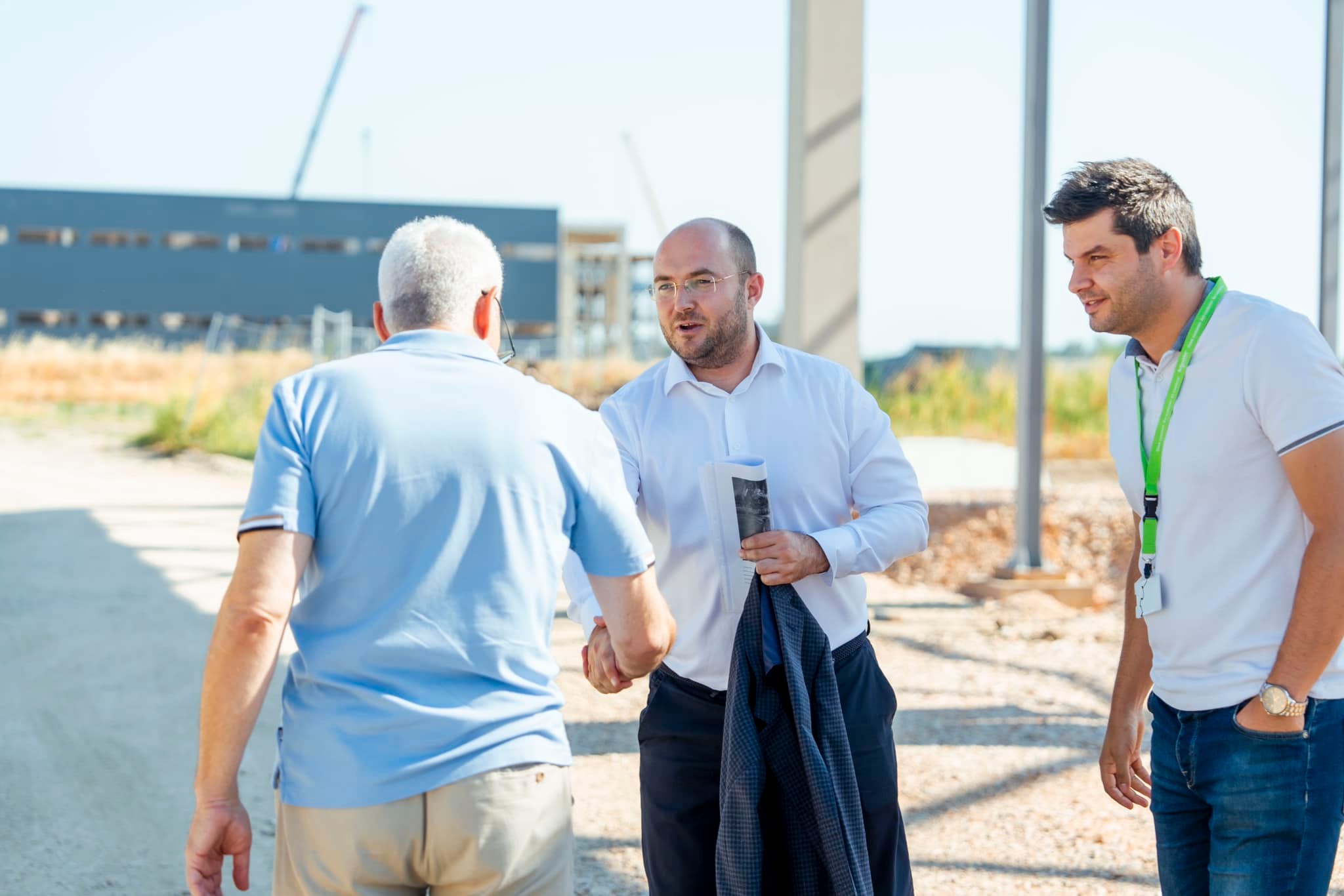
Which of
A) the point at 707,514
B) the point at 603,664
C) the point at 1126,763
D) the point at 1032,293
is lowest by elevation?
the point at 1126,763

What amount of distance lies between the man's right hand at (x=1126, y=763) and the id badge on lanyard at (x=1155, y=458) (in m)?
0.32

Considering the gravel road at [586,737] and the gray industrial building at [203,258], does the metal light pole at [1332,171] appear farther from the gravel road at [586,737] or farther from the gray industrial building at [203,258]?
the gray industrial building at [203,258]

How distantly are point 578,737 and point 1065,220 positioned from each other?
4.01 m

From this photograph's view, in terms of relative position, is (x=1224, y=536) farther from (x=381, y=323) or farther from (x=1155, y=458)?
(x=381, y=323)

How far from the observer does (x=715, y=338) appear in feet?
9.44

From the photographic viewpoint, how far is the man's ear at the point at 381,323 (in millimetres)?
2197

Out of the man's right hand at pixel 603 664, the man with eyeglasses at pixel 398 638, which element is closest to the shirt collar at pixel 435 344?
the man with eyeglasses at pixel 398 638

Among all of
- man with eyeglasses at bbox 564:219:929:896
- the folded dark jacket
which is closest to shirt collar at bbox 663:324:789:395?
man with eyeglasses at bbox 564:219:929:896

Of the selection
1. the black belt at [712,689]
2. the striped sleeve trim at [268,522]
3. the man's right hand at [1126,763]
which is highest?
the striped sleeve trim at [268,522]

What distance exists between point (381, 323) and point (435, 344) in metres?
0.22

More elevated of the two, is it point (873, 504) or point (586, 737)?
point (873, 504)

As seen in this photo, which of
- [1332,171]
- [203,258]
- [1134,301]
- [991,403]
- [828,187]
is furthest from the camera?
[203,258]

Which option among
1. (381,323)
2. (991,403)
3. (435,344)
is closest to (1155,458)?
(435,344)

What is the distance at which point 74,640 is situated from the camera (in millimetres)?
7426
